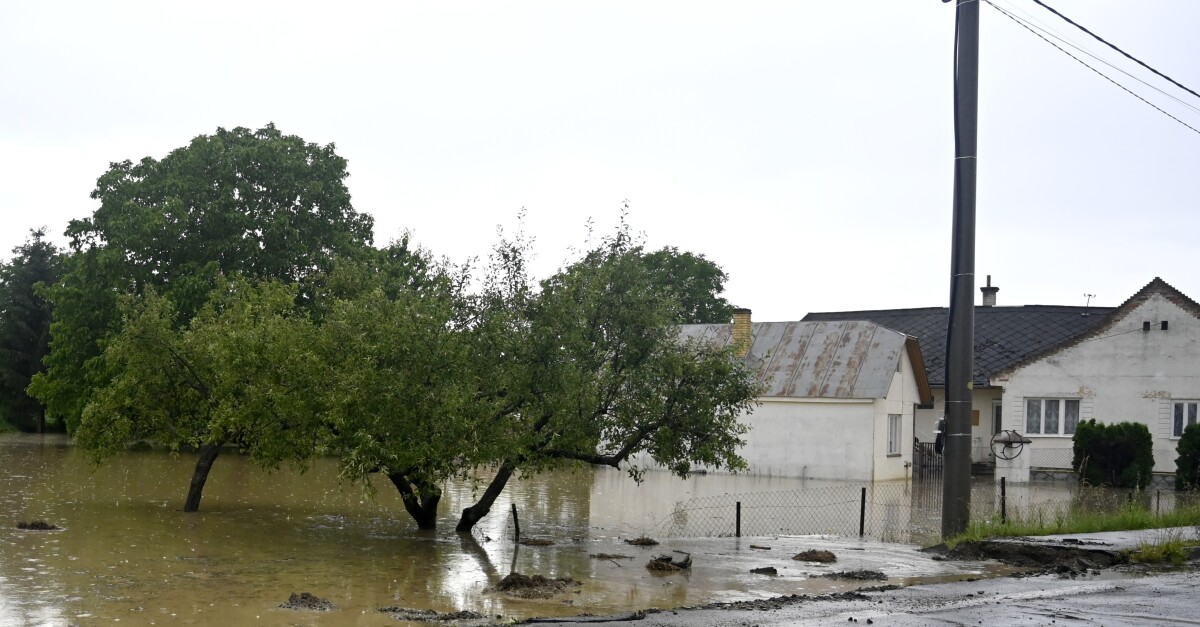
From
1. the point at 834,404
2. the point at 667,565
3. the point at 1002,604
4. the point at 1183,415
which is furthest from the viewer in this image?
the point at 834,404

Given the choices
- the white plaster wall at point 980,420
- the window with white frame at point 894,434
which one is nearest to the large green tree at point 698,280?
the white plaster wall at point 980,420

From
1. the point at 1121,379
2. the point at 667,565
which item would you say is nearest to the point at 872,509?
the point at 667,565

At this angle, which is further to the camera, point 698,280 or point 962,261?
point 698,280

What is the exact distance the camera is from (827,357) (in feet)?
126

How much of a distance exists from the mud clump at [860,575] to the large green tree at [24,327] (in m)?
Result: 52.8

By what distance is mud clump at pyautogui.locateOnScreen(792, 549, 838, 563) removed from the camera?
15.7 metres

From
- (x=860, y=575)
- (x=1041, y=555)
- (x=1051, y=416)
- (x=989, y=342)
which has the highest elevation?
(x=989, y=342)

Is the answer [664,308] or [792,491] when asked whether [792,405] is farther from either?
[664,308]

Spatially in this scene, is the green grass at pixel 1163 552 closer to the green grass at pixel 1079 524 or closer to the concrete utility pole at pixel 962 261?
the green grass at pixel 1079 524

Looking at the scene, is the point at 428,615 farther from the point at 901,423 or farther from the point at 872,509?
the point at 901,423

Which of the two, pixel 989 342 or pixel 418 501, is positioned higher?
pixel 989 342

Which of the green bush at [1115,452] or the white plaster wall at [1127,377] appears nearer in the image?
the green bush at [1115,452]

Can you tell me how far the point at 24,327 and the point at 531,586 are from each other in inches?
2115

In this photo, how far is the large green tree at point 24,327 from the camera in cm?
5850
